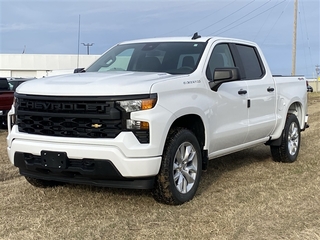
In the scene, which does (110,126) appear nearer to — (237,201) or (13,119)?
(13,119)

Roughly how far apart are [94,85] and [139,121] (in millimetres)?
568

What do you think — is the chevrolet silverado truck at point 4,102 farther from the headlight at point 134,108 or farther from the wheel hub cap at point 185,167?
the headlight at point 134,108

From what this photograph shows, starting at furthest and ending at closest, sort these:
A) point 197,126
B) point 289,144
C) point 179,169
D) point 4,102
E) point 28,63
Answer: point 28,63
point 4,102
point 289,144
point 197,126
point 179,169

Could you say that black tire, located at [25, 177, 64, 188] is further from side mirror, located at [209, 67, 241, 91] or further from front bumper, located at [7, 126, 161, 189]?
side mirror, located at [209, 67, 241, 91]

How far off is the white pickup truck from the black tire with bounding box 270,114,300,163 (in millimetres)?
1511

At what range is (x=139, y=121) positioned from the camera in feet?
14.5

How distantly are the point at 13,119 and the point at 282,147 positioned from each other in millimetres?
4363

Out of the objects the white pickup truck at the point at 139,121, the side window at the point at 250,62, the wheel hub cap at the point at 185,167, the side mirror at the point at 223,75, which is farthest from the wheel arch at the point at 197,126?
the side window at the point at 250,62

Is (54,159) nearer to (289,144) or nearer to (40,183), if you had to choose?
(40,183)

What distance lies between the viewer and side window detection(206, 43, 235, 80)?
18.8 ft

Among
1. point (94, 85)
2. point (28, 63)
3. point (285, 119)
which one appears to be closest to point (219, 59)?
point (285, 119)

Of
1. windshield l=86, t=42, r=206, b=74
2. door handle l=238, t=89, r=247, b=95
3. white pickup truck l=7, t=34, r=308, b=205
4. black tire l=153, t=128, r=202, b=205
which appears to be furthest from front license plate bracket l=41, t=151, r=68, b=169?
door handle l=238, t=89, r=247, b=95

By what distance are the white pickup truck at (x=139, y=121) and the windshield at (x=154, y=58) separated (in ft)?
0.05

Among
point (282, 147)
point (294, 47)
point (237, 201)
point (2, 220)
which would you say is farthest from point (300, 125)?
point (294, 47)
